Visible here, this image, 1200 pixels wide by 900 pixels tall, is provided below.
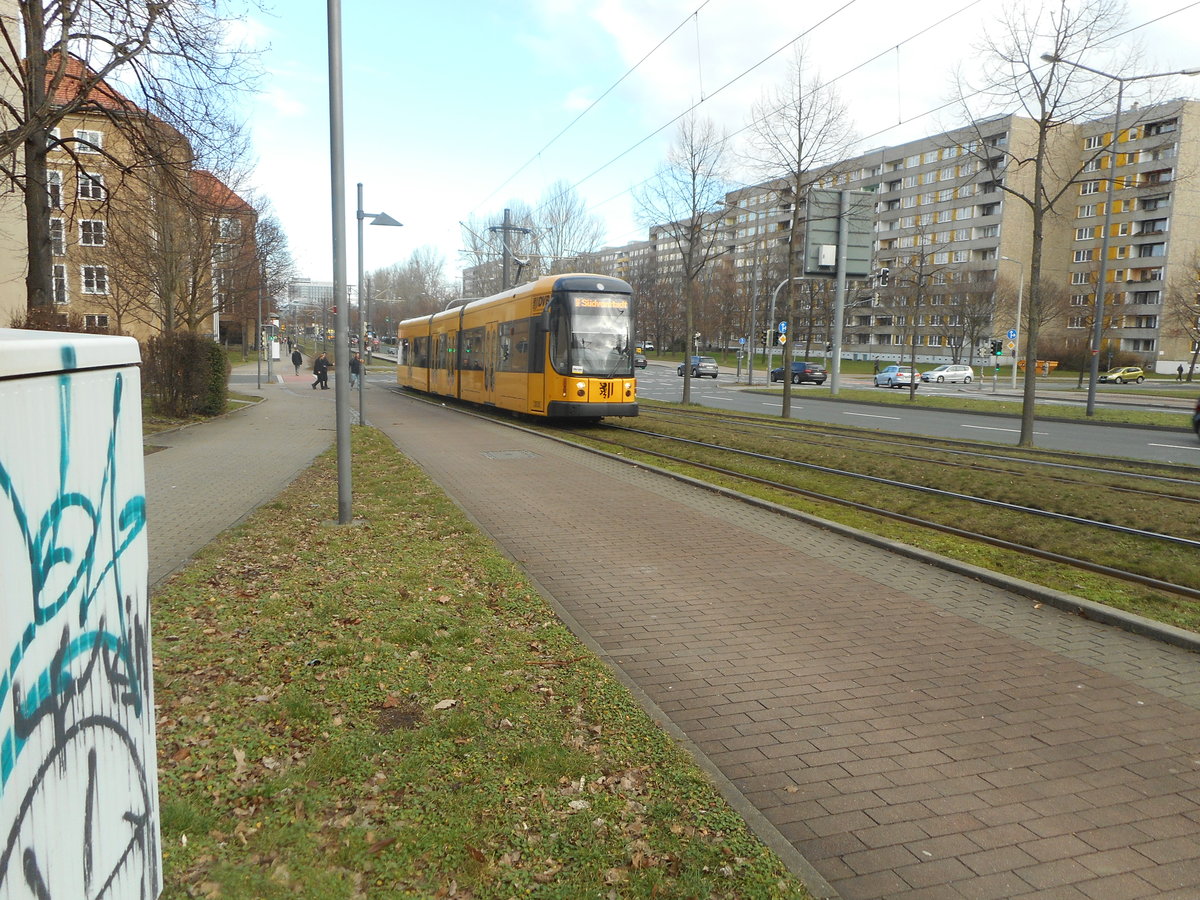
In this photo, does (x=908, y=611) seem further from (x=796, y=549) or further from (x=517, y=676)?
(x=517, y=676)

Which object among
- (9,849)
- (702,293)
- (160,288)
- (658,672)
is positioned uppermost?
(702,293)

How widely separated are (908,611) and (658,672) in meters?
2.25

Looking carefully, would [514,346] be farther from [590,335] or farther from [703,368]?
[703,368]

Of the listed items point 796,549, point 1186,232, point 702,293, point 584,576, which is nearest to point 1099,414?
point 796,549

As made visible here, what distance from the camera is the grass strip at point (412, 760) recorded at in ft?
9.91

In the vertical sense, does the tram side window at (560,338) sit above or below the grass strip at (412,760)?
above

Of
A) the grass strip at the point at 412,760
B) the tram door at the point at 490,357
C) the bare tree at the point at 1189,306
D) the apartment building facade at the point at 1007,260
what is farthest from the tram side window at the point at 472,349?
the bare tree at the point at 1189,306

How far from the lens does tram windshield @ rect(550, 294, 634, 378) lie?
1903 centimetres

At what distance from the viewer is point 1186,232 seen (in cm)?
7650

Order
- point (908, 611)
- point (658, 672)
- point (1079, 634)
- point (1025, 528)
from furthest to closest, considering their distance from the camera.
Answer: point (1025, 528) < point (908, 611) < point (1079, 634) < point (658, 672)

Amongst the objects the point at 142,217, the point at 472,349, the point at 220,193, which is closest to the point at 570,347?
the point at 472,349

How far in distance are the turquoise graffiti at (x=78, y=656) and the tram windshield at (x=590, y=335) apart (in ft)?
56.3

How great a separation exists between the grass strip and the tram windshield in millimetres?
12881

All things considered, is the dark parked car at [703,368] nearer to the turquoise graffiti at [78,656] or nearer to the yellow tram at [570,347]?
the yellow tram at [570,347]
